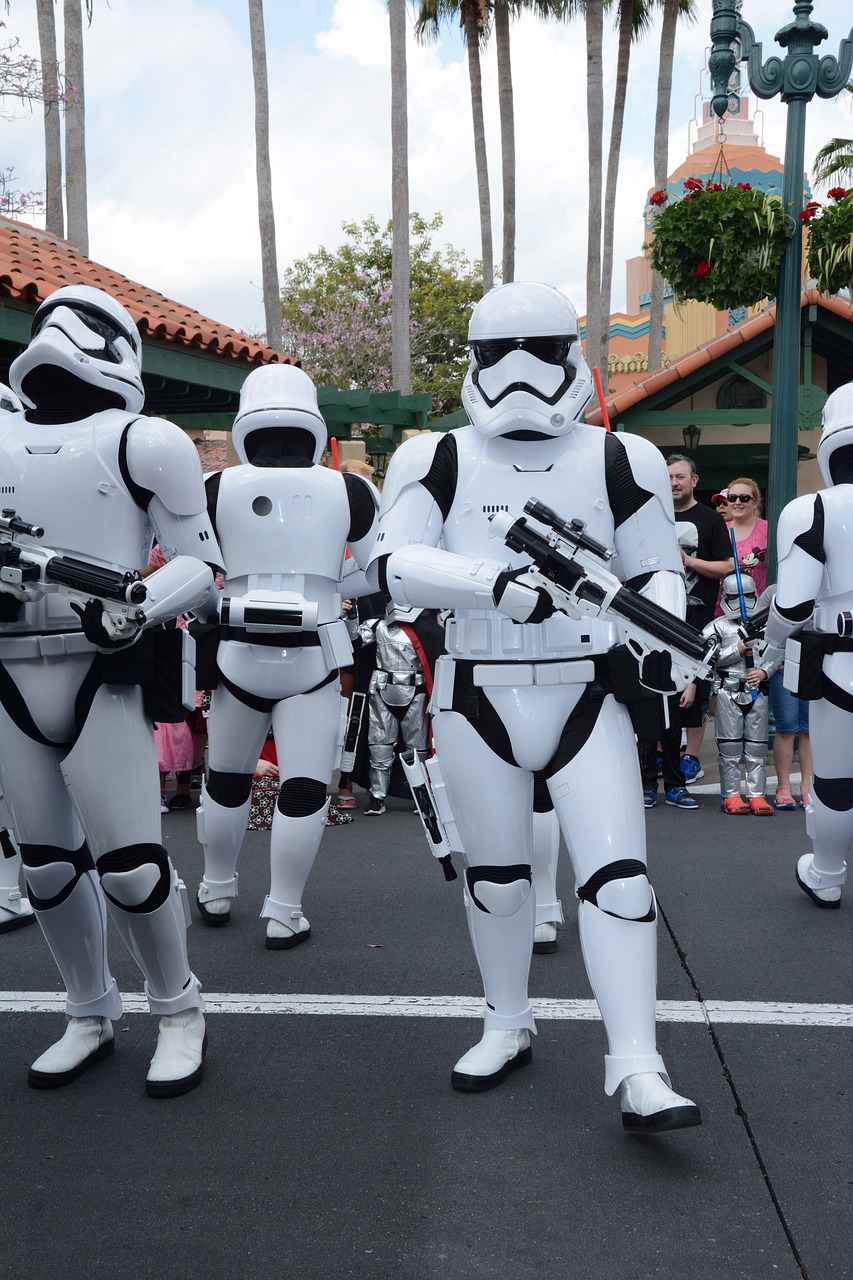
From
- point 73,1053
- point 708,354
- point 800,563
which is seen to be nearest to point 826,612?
point 800,563

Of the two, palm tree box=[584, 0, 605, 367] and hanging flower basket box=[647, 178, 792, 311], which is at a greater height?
palm tree box=[584, 0, 605, 367]

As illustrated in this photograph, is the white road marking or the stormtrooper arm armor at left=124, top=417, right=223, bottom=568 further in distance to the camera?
the white road marking

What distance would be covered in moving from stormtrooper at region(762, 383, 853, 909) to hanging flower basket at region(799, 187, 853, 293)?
Answer: 3520mm

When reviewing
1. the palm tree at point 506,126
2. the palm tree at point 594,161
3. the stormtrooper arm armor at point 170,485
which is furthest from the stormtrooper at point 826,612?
the palm tree at point 506,126

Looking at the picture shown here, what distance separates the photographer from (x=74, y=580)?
2.77 m

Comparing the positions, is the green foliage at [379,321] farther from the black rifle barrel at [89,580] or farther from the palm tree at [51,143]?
the black rifle barrel at [89,580]

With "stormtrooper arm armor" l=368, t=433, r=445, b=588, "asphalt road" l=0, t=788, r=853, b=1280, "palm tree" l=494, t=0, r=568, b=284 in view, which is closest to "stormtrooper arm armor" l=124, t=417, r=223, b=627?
"stormtrooper arm armor" l=368, t=433, r=445, b=588

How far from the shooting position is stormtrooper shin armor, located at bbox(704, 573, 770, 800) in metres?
6.55

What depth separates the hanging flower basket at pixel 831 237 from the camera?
7438 millimetres

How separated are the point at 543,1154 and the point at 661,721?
3.36ft

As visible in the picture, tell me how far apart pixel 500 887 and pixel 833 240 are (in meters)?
6.01

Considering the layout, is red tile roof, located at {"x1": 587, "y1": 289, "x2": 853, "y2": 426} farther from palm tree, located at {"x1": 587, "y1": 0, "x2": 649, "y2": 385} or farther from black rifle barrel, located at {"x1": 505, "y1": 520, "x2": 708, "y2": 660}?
black rifle barrel, located at {"x1": 505, "y1": 520, "x2": 708, "y2": 660}

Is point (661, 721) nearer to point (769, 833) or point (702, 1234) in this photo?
point (702, 1234)

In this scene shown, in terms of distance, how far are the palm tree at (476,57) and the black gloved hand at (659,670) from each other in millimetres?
18140
